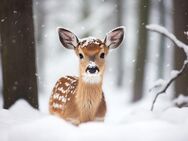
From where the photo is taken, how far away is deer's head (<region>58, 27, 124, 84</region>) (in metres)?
5.98

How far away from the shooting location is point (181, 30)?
26.8ft

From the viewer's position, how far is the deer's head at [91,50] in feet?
19.6

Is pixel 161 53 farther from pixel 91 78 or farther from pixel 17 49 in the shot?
pixel 91 78

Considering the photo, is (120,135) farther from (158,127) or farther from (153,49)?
(153,49)

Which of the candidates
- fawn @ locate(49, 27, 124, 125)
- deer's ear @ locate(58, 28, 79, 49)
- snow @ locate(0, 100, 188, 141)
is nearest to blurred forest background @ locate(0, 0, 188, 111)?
fawn @ locate(49, 27, 124, 125)

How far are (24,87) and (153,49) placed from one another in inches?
515

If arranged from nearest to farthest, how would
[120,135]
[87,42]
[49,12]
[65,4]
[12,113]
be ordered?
[120,135] < [87,42] < [12,113] < [49,12] < [65,4]

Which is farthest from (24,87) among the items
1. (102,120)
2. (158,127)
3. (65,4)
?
(65,4)

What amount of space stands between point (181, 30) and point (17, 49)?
2466 mm

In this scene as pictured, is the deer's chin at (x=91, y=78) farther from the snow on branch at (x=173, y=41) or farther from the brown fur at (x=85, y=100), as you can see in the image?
the snow on branch at (x=173, y=41)

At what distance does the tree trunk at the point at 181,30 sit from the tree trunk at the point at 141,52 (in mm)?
3902

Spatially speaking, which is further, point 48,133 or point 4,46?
point 4,46

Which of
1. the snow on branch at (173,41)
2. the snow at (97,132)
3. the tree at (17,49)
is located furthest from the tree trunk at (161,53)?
the snow at (97,132)

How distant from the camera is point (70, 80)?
7.03 meters
